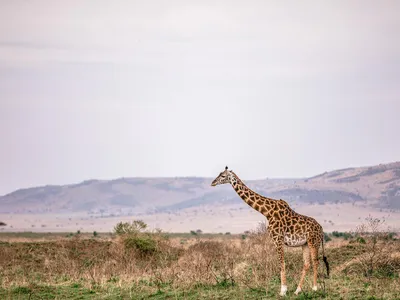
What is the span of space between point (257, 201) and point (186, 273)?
4419 millimetres

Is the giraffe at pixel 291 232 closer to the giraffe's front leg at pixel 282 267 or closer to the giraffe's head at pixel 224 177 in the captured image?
the giraffe's front leg at pixel 282 267

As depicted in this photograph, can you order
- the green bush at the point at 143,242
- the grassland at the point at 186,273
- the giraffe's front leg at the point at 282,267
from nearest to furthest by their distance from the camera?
the giraffe's front leg at the point at 282,267 → the grassland at the point at 186,273 → the green bush at the point at 143,242

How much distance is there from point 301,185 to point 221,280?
164 meters

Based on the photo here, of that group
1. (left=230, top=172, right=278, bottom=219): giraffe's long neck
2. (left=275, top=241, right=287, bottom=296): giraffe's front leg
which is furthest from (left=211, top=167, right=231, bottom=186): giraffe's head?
(left=275, top=241, right=287, bottom=296): giraffe's front leg

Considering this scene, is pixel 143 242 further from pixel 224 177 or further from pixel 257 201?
pixel 257 201

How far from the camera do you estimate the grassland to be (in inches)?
837

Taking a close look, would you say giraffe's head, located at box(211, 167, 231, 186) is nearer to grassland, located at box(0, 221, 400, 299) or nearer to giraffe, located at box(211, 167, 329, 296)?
giraffe, located at box(211, 167, 329, 296)

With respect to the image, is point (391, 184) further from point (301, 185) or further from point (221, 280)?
point (221, 280)

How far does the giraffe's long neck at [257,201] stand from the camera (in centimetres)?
2111

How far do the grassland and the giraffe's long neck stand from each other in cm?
219

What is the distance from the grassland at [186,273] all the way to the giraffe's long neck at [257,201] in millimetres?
2190

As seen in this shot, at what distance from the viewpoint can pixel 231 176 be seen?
70.9ft

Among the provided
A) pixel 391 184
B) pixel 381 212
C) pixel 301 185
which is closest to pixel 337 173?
pixel 301 185

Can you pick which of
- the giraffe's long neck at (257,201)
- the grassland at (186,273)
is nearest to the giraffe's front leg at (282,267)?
the grassland at (186,273)
